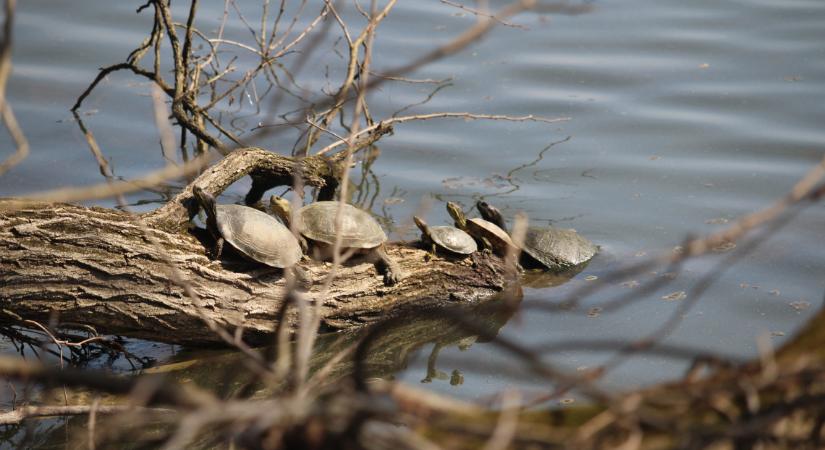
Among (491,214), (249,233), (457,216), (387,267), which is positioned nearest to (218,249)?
(249,233)

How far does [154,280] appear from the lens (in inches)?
149

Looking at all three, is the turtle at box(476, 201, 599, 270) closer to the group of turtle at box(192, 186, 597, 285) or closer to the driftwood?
the group of turtle at box(192, 186, 597, 285)

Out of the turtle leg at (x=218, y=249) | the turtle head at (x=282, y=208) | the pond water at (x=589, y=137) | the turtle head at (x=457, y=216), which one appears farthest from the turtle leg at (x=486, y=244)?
the turtle leg at (x=218, y=249)

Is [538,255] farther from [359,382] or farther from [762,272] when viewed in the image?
[359,382]

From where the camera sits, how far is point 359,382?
3.99 feet

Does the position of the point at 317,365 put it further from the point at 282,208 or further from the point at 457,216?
the point at 457,216

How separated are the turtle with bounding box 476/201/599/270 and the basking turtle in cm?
142

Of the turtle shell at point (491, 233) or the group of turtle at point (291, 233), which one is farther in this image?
the turtle shell at point (491, 233)

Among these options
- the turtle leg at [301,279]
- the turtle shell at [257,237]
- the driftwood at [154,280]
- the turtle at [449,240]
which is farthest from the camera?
the turtle at [449,240]

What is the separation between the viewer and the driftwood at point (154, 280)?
3.62 m

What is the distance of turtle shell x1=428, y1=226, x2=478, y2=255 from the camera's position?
4.68 meters

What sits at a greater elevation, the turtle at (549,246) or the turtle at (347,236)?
the turtle at (347,236)

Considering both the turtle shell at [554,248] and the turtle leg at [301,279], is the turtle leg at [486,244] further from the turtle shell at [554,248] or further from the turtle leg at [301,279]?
the turtle leg at [301,279]

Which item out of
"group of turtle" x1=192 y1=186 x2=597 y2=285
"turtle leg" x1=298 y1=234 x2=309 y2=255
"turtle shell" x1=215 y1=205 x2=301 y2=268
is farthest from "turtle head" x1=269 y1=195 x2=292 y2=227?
"turtle shell" x1=215 y1=205 x2=301 y2=268
